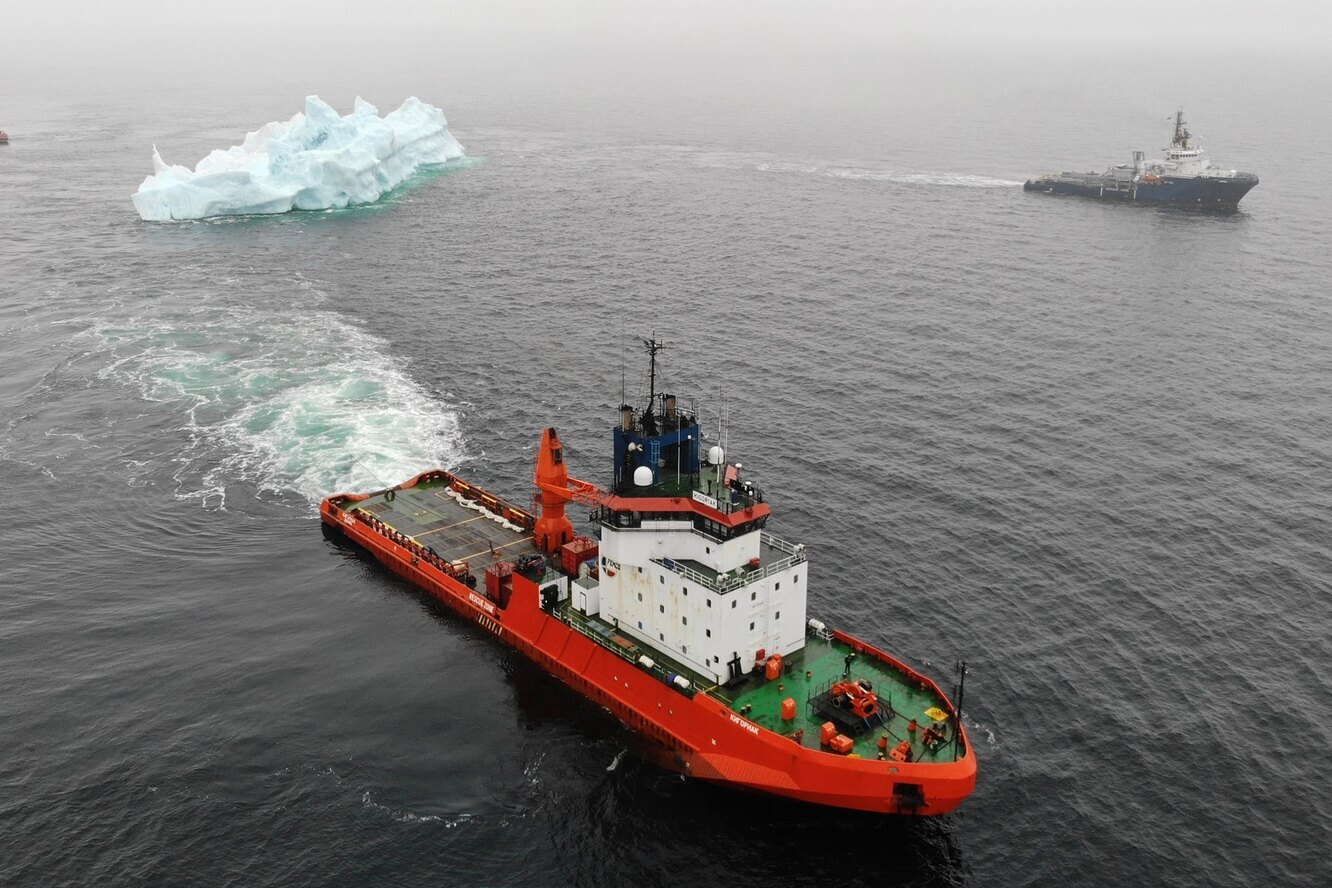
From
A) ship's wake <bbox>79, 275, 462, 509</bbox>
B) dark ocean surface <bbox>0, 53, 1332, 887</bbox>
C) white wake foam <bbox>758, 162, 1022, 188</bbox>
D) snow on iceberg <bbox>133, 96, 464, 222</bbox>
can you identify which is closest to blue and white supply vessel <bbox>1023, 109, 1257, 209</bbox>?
white wake foam <bbox>758, 162, 1022, 188</bbox>

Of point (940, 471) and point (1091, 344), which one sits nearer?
point (940, 471)

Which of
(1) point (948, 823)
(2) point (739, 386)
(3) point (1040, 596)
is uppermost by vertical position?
(2) point (739, 386)

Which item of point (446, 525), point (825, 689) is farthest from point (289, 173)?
point (825, 689)

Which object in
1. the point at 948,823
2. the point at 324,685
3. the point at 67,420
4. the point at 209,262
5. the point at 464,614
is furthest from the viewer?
the point at 209,262

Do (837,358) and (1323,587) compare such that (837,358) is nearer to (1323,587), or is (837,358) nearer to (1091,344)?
(1091,344)

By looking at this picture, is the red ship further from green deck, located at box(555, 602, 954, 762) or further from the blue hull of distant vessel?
the blue hull of distant vessel

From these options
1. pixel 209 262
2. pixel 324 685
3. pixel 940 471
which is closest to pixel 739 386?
pixel 940 471
